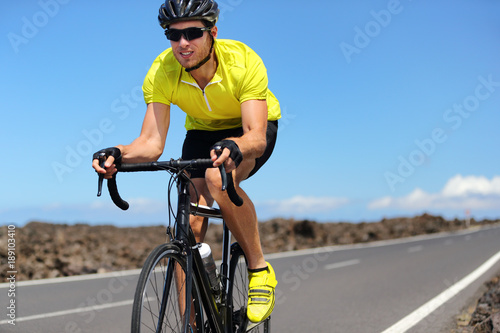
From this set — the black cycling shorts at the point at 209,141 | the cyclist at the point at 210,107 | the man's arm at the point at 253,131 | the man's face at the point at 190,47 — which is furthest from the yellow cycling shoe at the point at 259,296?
the man's face at the point at 190,47

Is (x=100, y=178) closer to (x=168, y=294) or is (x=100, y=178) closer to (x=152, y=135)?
(x=152, y=135)

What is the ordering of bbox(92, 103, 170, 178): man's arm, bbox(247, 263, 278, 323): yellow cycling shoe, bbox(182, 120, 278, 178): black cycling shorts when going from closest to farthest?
bbox(92, 103, 170, 178): man's arm → bbox(247, 263, 278, 323): yellow cycling shoe → bbox(182, 120, 278, 178): black cycling shorts

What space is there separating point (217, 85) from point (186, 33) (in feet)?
1.45

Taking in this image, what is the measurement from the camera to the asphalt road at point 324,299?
670 centimetres

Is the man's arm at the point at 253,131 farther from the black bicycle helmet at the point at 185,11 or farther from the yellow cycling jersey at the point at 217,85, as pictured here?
the black bicycle helmet at the point at 185,11

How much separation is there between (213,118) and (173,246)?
1338 mm

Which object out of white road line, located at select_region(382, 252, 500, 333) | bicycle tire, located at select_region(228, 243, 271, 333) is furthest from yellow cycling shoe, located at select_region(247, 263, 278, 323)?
white road line, located at select_region(382, 252, 500, 333)

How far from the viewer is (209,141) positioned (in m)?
4.48

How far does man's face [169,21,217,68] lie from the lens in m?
3.91

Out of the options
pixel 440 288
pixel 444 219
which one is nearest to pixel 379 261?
pixel 440 288

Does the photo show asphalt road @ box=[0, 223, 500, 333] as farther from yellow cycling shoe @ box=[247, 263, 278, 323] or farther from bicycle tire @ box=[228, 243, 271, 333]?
yellow cycling shoe @ box=[247, 263, 278, 323]

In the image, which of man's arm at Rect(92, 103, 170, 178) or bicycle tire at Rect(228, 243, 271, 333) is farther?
bicycle tire at Rect(228, 243, 271, 333)

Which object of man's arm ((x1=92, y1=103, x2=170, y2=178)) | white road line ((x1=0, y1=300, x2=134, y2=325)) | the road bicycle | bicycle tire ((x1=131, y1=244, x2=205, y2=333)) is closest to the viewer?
bicycle tire ((x1=131, y1=244, x2=205, y2=333))

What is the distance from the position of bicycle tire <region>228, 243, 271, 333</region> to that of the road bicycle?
213 millimetres
